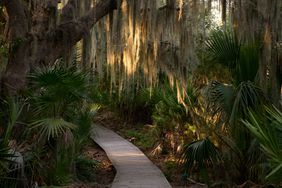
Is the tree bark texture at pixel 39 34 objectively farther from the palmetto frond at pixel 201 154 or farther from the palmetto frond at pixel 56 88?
the palmetto frond at pixel 201 154

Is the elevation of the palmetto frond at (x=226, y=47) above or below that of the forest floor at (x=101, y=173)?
above

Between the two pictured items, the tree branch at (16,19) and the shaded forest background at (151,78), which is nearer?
the shaded forest background at (151,78)

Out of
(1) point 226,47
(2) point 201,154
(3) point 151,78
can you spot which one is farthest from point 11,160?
(3) point 151,78

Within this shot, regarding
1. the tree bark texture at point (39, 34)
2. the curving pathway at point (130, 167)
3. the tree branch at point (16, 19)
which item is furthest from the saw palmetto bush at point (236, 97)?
the tree branch at point (16, 19)

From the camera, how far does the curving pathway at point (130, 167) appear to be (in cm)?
777

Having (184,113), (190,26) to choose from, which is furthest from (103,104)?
(190,26)

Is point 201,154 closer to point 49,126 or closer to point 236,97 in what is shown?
point 236,97

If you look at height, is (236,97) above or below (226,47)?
below

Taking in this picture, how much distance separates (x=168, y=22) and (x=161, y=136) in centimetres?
431

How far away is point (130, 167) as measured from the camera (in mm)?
9516

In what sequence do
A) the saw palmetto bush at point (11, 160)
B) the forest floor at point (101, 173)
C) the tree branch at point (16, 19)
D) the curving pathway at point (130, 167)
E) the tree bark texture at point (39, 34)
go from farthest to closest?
the forest floor at point (101, 173) < the curving pathway at point (130, 167) < the tree branch at point (16, 19) < the tree bark texture at point (39, 34) < the saw palmetto bush at point (11, 160)

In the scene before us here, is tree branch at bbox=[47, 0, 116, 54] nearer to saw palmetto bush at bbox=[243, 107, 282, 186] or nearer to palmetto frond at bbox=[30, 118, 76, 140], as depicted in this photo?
palmetto frond at bbox=[30, 118, 76, 140]

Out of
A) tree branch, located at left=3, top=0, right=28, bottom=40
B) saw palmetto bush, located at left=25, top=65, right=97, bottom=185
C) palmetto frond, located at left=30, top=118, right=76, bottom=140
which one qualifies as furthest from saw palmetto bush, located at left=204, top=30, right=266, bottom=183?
tree branch, located at left=3, top=0, right=28, bottom=40

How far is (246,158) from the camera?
7863mm
